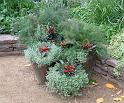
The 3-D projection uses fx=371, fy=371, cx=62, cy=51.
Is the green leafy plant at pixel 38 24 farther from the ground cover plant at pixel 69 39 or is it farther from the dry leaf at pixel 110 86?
the dry leaf at pixel 110 86

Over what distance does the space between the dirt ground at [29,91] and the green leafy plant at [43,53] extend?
40 centimetres

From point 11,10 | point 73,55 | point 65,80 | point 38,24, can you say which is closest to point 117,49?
point 73,55

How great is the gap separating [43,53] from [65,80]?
0.58 meters

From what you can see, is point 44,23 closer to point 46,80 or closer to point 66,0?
point 46,80

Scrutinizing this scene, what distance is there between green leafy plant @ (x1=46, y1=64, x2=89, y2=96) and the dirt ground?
147 millimetres

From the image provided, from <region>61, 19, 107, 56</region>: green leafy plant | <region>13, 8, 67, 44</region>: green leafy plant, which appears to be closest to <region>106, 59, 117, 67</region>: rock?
<region>61, 19, 107, 56</region>: green leafy plant

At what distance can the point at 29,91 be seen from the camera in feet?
17.2

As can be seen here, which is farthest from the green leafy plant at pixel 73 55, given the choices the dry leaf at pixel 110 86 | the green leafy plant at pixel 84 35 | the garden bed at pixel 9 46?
the garden bed at pixel 9 46

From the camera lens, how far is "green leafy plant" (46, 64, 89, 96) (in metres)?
4.92

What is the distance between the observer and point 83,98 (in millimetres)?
5102

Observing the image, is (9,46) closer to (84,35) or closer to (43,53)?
(43,53)

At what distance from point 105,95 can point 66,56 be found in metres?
0.77

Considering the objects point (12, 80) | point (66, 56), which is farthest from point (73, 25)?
point (12, 80)

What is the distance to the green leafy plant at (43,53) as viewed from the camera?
5.14 meters
